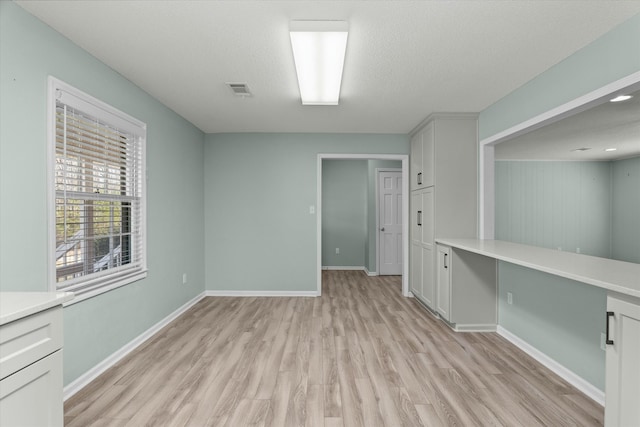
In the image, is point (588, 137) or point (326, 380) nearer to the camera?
point (326, 380)

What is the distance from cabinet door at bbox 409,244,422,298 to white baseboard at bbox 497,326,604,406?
1213mm

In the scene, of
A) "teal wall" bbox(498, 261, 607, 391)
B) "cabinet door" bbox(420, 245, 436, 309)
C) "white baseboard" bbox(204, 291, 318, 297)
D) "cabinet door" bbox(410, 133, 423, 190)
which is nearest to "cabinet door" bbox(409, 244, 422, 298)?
"cabinet door" bbox(420, 245, 436, 309)

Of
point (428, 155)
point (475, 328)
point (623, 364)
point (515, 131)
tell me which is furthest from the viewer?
point (428, 155)

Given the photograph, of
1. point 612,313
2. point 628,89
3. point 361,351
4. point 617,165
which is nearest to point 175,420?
point 361,351

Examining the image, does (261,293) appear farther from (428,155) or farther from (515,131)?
(515,131)

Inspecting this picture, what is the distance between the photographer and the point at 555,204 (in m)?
5.68

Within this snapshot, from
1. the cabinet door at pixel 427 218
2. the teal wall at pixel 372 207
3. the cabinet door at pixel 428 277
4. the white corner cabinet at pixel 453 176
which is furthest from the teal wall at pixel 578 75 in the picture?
the teal wall at pixel 372 207

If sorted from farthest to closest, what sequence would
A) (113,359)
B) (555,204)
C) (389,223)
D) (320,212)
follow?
1. (389,223)
2. (555,204)
3. (320,212)
4. (113,359)

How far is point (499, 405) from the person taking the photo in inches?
78.3

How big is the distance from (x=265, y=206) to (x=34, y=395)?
352 centimetres

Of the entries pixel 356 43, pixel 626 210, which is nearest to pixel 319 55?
pixel 356 43

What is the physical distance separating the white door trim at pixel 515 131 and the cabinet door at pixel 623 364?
132cm

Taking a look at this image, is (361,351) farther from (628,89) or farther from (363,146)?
(363,146)

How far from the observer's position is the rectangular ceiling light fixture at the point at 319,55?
1895 millimetres
